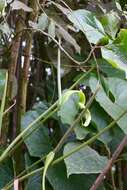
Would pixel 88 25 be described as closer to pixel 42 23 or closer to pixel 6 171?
pixel 42 23

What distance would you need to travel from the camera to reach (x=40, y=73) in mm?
1097

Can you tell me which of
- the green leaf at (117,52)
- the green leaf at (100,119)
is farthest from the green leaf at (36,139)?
the green leaf at (117,52)

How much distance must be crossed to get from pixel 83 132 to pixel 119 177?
34 centimetres

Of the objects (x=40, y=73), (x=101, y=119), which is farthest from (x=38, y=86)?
(x=101, y=119)

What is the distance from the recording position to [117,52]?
0.55 meters

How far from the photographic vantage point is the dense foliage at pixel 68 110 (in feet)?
1.99

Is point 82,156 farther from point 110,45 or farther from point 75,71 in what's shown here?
point 75,71

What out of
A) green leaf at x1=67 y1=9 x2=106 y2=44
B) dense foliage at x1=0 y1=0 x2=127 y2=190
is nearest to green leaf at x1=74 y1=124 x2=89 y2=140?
dense foliage at x1=0 y1=0 x2=127 y2=190

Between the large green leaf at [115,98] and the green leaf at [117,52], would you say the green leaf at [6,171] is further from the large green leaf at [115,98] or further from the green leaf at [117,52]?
the green leaf at [117,52]

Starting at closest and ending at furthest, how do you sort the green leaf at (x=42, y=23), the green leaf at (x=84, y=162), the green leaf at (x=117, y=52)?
the green leaf at (x=117, y=52), the green leaf at (x=84, y=162), the green leaf at (x=42, y=23)

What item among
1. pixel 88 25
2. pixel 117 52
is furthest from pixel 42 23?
pixel 117 52

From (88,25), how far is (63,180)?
26 centimetres

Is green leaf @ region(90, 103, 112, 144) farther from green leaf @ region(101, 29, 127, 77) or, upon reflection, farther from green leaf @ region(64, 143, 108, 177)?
green leaf @ region(101, 29, 127, 77)

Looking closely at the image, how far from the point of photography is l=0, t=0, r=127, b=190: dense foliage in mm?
605
